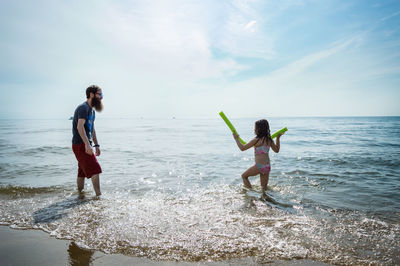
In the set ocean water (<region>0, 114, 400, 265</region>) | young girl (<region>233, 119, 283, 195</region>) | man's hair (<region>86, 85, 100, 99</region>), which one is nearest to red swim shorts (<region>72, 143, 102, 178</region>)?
ocean water (<region>0, 114, 400, 265</region>)

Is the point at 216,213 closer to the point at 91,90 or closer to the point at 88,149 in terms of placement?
the point at 88,149

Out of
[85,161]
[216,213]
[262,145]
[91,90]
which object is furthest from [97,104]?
[262,145]

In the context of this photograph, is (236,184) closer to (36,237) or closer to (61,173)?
(36,237)

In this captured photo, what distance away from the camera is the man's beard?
4.29 meters

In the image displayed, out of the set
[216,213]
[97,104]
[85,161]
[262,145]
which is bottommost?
[216,213]

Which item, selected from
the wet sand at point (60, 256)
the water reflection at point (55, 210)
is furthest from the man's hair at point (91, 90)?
the wet sand at point (60, 256)

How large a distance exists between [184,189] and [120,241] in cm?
269

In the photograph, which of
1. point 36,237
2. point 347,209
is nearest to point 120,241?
point 36,237

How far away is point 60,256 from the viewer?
2477mm

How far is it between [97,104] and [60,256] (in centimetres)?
274

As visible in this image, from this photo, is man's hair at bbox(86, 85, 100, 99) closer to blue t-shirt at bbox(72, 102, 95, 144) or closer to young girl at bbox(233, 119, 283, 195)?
blue t-shirt at bbox(72, 102, 95, 144)

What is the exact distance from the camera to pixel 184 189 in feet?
17.8

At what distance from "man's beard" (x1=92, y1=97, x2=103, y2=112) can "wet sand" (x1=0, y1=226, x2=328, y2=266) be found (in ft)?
7.96

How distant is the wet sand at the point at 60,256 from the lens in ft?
7.80
